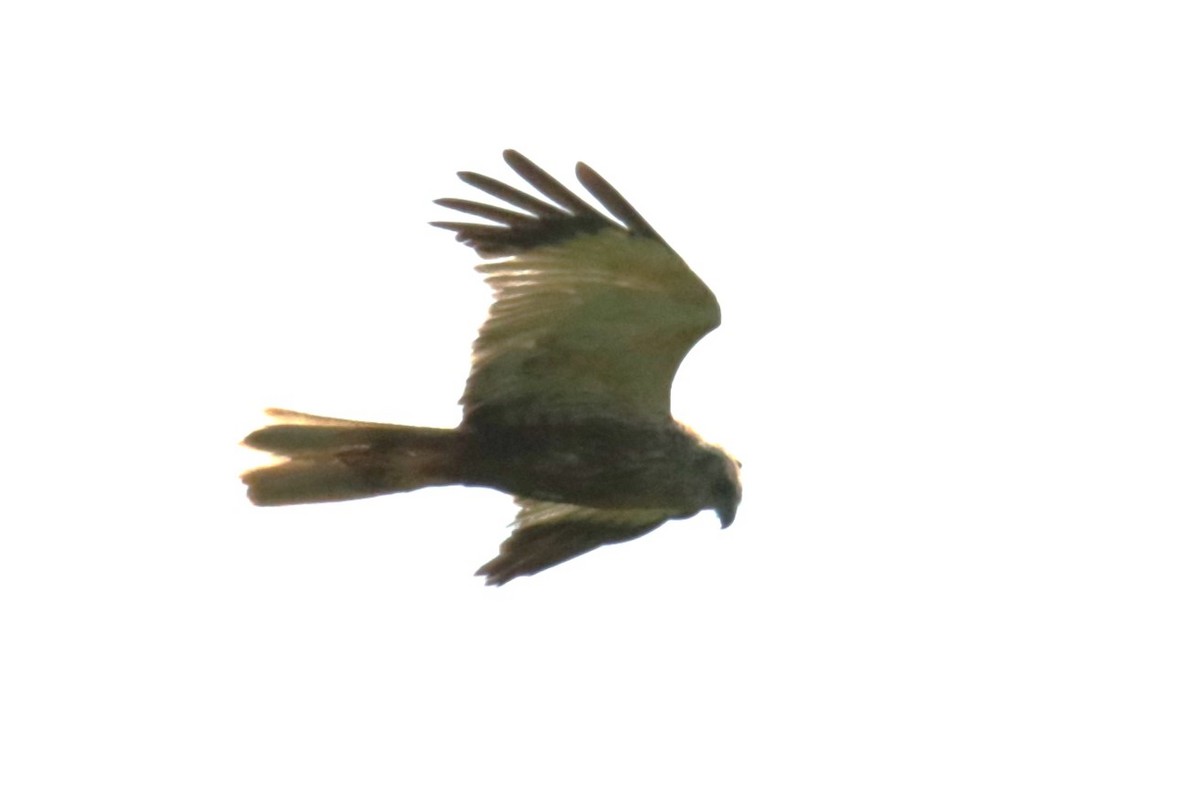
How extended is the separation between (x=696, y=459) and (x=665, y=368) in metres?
0.42

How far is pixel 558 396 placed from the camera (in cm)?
Answer: 1248

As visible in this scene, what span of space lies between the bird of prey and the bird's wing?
254mm

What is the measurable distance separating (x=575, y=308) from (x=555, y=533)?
1.25 metres

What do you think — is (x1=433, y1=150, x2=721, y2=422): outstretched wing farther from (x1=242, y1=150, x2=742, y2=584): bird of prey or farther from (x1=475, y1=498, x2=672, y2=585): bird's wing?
(x1=475, y1=498, x2=672, y2=585): bird's wing

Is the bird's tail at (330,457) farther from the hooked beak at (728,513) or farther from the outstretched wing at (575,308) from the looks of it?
the hooked beak at (728,513)

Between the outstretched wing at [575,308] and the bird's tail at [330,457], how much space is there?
0.33m

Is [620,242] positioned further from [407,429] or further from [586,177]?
[407,429]

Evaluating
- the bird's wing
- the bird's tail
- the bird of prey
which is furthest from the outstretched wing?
the bird's wing

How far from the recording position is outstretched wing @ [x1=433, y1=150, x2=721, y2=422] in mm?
11953

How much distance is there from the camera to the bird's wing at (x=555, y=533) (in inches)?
508

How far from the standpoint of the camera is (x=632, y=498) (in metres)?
12.5

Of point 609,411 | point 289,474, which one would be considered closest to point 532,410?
point 609,411

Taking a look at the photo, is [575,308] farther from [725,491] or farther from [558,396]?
[725,491]

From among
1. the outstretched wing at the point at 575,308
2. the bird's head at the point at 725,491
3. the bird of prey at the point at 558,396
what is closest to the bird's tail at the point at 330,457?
the bird of prey at the point at 558,396
